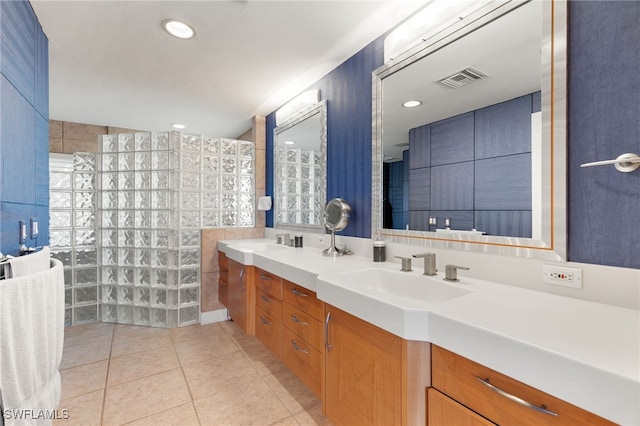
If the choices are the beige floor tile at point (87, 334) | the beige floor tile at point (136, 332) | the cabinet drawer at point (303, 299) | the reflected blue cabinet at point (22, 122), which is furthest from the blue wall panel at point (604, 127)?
the beige floor tile at point (87, 334)

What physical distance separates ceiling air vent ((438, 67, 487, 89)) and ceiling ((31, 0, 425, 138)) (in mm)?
483

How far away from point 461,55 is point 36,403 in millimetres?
2177

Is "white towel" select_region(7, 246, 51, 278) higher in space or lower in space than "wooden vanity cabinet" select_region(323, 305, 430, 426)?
higher

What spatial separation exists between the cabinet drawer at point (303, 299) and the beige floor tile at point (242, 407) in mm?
617

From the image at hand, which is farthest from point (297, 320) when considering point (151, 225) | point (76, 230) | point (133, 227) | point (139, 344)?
point (76, 230)

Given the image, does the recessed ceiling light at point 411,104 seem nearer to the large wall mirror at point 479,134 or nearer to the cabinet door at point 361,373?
the large wall mirror at point 479,134

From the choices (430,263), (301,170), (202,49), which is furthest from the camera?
(301,170)

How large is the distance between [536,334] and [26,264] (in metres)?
1.68

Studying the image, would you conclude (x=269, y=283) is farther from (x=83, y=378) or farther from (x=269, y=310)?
(x=83, y=378)

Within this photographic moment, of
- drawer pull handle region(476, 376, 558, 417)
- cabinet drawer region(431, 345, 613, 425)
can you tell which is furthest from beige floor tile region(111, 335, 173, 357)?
drawer pull handle region(476, 376, 558, 417)

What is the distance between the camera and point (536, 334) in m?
0.69

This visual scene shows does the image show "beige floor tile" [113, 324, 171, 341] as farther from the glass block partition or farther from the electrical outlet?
the electrical outlet

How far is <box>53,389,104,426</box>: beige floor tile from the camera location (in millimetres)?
1562

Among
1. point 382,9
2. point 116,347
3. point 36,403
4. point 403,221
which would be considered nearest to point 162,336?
point 116,347
